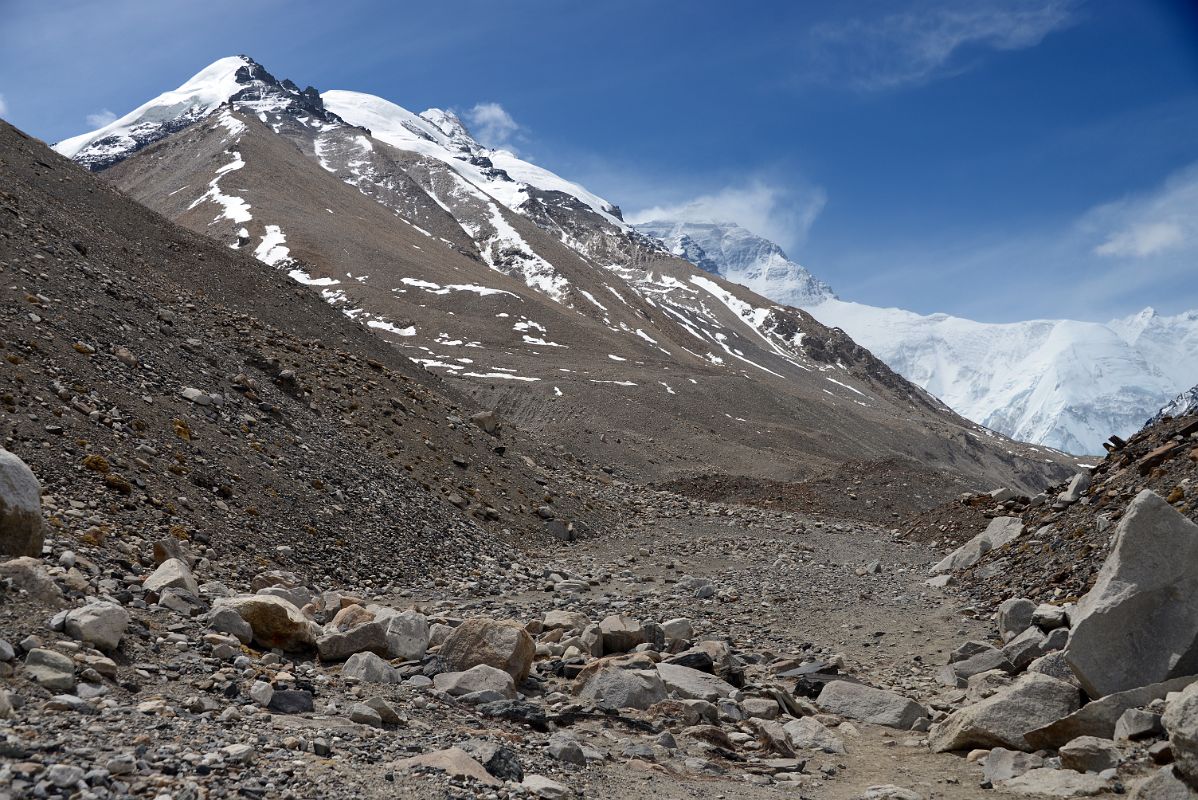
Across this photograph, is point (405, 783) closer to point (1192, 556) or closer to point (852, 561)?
point (1192, 556)

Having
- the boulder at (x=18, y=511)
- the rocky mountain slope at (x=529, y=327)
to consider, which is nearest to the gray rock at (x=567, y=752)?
the boulder at (x=18, y=511)

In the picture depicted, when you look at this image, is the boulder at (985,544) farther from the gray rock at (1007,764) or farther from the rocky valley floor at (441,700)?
the gray rock at (1007,764)

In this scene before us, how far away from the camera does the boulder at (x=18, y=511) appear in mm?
8461

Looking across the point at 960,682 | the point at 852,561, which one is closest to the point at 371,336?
the point at 852,561

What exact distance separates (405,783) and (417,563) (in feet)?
37.5

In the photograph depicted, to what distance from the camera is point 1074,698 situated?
8680mm

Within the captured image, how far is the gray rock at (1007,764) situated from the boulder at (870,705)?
5.59ft

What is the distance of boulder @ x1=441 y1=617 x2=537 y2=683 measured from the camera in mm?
9625

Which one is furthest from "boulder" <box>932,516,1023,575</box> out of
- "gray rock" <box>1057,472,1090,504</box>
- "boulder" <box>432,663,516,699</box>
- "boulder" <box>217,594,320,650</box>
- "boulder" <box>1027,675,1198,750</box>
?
"boulder" <box>217,594,320,650</box>

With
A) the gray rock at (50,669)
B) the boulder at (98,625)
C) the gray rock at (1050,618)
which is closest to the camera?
the gray rock at (50,669)

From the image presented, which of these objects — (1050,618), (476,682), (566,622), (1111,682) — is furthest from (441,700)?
(1050,618)

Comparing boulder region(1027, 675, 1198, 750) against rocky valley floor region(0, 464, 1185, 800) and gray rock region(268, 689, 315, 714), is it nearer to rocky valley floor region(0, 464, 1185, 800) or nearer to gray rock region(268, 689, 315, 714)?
rocky valley floor region(0, 464, 1185, 800)

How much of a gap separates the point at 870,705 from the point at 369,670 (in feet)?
19.3

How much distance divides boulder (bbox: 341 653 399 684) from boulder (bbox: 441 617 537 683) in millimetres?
990
